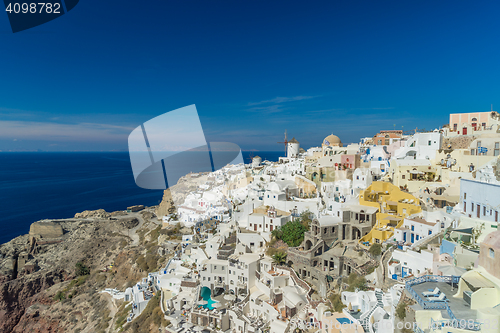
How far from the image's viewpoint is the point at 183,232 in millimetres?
22594

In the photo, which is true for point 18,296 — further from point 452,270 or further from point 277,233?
point 452,270

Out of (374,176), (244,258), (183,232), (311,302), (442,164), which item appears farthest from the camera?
(183,232)

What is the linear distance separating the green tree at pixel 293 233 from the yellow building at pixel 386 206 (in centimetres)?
295

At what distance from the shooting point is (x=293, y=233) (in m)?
14.5

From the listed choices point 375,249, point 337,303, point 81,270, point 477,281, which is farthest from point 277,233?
point 81,270

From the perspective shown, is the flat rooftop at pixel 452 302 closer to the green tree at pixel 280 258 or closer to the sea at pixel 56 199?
the green tree at pixel 280 258

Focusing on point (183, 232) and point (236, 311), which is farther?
point (183, 232)

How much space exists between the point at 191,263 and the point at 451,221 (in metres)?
13.3

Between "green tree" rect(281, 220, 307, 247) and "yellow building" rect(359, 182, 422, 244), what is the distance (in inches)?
116

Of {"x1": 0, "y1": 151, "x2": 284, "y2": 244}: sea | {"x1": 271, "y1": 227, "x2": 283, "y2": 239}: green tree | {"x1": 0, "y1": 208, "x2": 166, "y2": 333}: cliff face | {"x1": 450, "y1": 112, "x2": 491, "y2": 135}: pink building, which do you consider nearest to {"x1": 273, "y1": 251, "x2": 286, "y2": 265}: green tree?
{"x1": 271, "y1": 227, "x2": 283, "y2": 239}: green tree

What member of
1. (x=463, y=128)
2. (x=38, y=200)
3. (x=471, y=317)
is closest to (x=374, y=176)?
(x=463, y=128)

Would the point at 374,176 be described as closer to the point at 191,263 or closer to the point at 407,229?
the point at 407,229

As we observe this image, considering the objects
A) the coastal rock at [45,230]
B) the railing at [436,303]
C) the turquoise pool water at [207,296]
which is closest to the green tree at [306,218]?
the turquoise pool water at [207,296]

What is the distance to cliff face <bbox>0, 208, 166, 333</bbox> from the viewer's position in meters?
19.5
